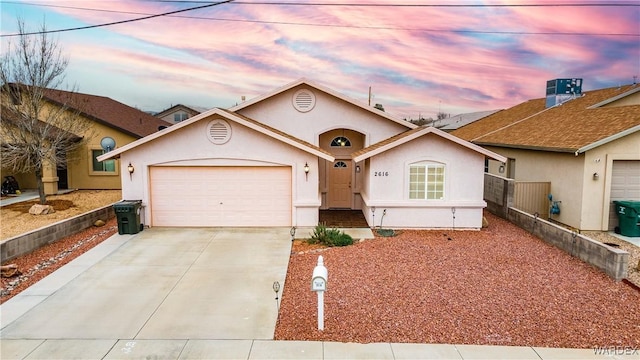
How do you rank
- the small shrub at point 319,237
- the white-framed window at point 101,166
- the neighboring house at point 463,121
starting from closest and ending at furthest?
the small shrub at point 319,237 → the white-framed window at point 101,166 → the neighboring house at point 463,121

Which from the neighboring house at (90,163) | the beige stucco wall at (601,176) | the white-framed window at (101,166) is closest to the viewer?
the beige stucco wall at (601,176)

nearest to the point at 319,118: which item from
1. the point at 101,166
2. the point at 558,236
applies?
the point at 558,236

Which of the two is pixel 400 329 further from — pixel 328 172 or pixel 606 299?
pixel 328 172

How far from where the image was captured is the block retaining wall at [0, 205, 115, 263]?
30.0 ft

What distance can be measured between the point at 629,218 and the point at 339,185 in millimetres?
9729

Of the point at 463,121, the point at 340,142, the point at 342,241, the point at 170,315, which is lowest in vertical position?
the point at 170,315

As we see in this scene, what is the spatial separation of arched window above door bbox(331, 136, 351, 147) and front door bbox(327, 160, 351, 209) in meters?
0.68

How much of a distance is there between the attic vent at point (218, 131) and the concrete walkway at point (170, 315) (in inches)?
155

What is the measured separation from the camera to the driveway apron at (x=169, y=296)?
6152 millimetres

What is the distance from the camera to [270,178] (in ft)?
42.7

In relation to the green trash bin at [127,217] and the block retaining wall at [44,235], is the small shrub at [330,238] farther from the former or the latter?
the block retaining wall at [44,235]

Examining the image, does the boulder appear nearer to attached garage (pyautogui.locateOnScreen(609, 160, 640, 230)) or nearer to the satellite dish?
the satellite dish

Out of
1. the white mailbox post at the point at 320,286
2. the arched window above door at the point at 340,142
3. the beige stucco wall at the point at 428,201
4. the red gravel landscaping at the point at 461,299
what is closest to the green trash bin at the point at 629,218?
the red gravel landscaping at the point at 461,299

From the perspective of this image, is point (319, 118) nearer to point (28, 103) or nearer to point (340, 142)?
point (340, 142)
